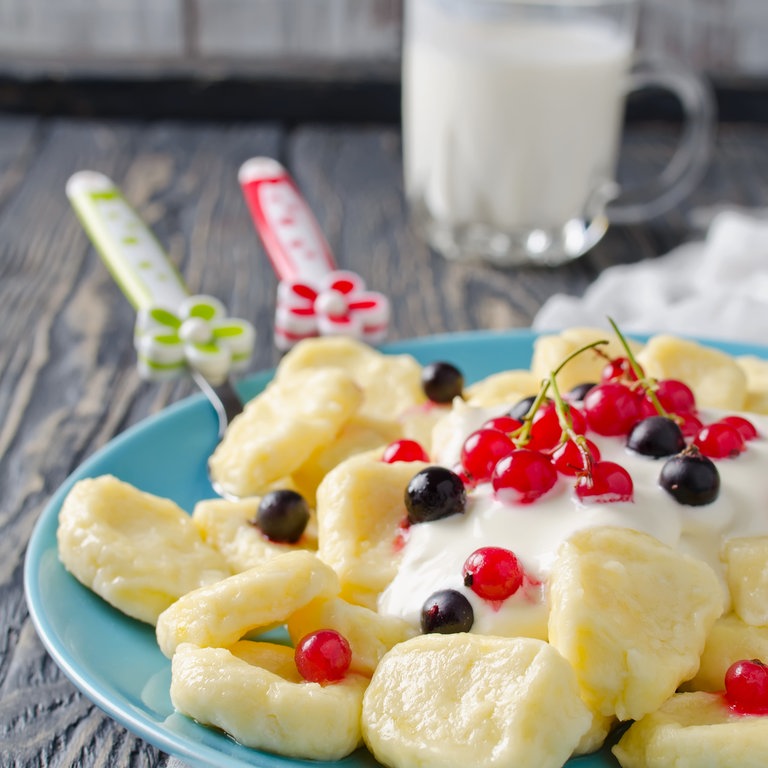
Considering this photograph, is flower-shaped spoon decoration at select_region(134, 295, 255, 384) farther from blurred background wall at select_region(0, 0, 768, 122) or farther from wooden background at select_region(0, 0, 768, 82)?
wooden background at select_region(0, 0, 768, 82)

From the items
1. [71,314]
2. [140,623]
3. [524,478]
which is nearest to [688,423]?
[524,478]

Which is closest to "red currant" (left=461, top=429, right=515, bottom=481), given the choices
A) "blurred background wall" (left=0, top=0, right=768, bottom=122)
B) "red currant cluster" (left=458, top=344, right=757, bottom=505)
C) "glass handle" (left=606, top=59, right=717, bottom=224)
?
"red currant cluster" (left=458, top=344, right=757, bottom=505)

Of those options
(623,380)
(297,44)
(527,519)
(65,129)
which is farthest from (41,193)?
(527,519)

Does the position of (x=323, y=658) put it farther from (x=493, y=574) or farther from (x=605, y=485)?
(x=605, y=485)

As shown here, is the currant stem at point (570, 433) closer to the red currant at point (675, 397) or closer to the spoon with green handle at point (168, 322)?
the red currant at point (675, 397)

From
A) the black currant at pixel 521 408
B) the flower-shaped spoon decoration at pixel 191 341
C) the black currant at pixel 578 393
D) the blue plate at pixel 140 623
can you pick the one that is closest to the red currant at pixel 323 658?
the blue plate at pixel 140 623

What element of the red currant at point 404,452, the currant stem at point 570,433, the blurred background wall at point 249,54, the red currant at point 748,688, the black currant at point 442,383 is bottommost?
the blurred background wall at point 249,54

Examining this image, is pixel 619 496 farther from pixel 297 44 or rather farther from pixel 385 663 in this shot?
pixel 297 44
